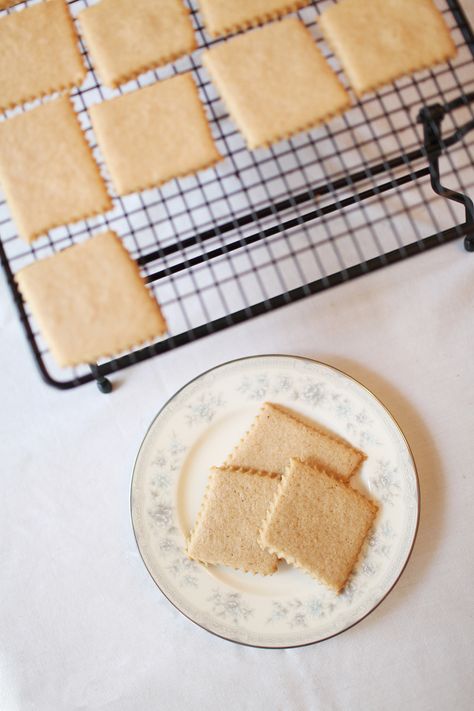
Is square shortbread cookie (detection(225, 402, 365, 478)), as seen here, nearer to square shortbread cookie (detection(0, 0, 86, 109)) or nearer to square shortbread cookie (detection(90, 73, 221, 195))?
square shortbread cookie (detection(90, 73, 221, 195))

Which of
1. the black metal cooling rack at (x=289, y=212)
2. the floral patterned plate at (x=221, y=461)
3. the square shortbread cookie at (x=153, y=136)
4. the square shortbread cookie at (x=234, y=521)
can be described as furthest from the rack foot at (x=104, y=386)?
the square shortbread cookie at (x=153, y=136)

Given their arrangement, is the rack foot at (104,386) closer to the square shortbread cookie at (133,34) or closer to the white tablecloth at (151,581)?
the white tablecloth at (151,581)

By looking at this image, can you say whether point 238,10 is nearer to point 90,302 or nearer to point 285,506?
point 90,302

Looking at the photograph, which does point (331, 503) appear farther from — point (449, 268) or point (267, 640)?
point (449, 268)

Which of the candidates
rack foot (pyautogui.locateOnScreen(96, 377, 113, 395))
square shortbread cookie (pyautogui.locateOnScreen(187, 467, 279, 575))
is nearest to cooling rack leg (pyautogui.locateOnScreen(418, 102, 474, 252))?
square shortbread cookie (pyautogui.locateOnScreen(187, 467, 279, 575))

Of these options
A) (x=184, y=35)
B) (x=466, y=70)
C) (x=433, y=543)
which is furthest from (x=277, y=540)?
(x=466, y=70)
